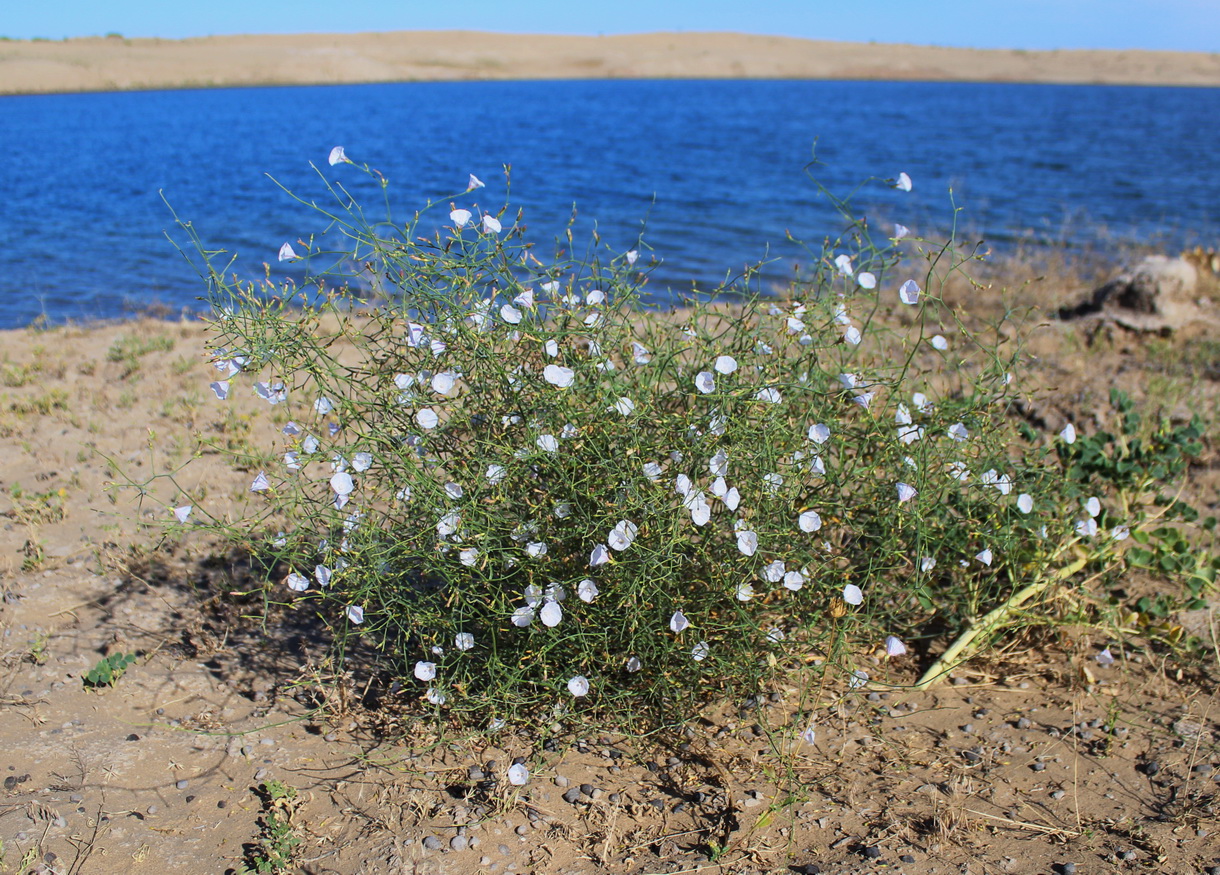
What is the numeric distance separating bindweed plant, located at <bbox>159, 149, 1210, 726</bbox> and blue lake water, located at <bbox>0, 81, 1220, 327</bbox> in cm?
147

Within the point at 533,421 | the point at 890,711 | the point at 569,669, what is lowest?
the point at 890,711

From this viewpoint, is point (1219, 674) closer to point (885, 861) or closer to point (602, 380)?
point (885, 861)

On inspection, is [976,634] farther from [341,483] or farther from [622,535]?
[341,483]

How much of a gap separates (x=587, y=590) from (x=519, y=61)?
74.2 m

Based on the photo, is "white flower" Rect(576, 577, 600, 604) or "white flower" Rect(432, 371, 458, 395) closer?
"white flower" Rect(576, 577, 600, 604)

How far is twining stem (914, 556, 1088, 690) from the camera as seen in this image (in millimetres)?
2852

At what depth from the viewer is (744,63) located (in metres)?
76.4

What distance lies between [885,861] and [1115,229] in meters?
12.9

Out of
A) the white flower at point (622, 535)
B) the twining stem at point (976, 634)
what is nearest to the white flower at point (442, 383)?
the white flower at point (622, 535)

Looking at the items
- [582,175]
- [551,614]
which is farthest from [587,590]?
[582,175]

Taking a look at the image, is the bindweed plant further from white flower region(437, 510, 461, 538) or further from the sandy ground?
the sandy ground

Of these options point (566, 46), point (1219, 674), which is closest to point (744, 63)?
point (566, 46)

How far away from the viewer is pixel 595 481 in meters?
2.33

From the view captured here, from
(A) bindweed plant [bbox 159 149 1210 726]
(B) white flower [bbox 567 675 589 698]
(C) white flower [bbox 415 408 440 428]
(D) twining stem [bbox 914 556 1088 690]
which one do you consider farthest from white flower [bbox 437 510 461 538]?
(D) twining stem [bbox 914 556 1088 690]
